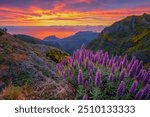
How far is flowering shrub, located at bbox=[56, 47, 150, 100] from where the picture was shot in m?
A: 8.62

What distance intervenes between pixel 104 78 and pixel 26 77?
1.91m

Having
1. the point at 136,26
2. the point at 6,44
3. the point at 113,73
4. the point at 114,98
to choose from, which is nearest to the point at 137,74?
the point at 113,73

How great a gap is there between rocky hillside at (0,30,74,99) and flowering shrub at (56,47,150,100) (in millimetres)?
348

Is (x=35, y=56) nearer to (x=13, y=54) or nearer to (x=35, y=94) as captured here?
(x=13, y=54)

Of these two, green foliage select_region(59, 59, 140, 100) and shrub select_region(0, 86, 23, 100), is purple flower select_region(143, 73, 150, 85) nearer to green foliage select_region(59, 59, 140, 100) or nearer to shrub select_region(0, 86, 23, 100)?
green foliage select_region(59, 59, 140, 100)

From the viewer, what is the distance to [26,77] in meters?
9.48

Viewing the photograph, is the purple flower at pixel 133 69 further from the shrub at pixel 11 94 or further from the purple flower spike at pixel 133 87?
the shrub at pixel 11 94

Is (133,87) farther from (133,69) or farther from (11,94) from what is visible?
(11,94)

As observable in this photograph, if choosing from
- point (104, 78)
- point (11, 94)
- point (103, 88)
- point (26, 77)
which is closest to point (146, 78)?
point (104, 78)

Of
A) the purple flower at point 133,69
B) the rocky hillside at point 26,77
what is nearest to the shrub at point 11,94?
the rocky hillside at point 26,77

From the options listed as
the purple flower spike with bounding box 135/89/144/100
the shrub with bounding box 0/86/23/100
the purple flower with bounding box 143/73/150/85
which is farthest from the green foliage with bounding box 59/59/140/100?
the shrub with bounding box 0/86/23/100

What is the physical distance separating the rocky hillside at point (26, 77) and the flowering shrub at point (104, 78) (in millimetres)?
348

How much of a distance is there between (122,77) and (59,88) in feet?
4.93

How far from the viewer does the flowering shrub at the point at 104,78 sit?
8617mm
